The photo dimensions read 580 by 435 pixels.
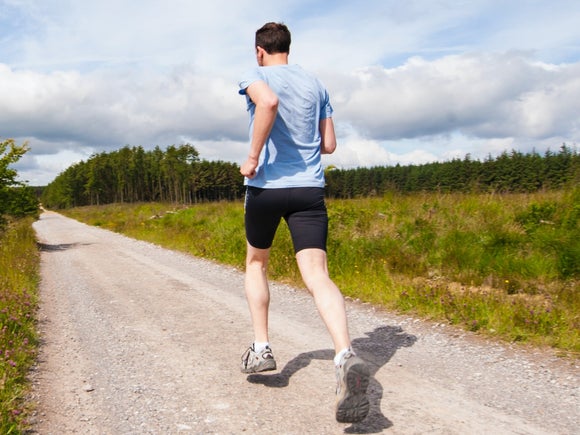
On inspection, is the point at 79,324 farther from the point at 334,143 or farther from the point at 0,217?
the point at 0,217

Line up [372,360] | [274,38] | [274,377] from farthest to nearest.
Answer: [372,360]
[274,377]
[274,38]

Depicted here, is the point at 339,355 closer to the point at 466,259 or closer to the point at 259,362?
the point at 259,362

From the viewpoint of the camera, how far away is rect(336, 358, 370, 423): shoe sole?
238 cm

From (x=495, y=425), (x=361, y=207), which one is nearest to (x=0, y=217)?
(x=361, y=207)

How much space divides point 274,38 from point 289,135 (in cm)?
61

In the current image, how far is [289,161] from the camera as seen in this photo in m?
→ 2.92

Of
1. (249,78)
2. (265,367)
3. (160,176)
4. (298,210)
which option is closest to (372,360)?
(265,367)

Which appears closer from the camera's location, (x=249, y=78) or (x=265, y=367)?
(x=249, y=78)

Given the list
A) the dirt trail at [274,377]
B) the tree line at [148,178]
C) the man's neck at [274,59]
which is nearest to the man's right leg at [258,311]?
the dirt trail at [274,377]

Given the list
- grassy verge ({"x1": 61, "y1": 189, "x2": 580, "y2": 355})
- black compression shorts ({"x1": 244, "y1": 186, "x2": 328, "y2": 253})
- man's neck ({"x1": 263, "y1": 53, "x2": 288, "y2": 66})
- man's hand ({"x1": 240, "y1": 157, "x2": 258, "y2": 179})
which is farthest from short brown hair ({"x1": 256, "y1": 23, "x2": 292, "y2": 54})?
grassy verge ({"x1": 61, "y1": 189, "x2": 580, "y2": 355})

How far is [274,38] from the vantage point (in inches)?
118

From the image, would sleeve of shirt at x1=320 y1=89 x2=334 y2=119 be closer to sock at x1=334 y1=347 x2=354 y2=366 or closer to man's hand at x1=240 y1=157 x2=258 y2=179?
man's hand at x1=240 y1=157 x2=258 y2=179

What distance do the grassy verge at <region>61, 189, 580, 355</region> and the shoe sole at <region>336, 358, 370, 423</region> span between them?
2.31 metres

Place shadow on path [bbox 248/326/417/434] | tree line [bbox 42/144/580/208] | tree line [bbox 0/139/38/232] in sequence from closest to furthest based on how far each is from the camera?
shadow on path [bbox 248/326/417/434], tree line [bbox 0/139/38/232], tree line [bbox 42/144/580/208]
